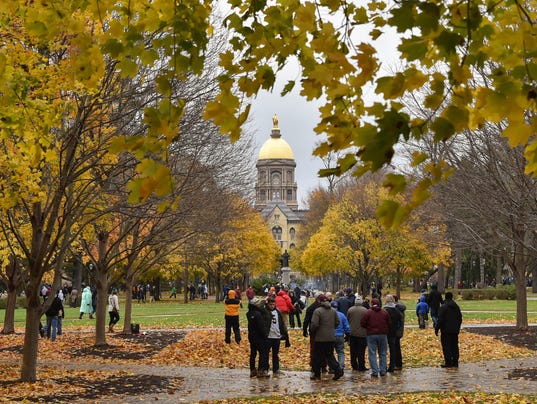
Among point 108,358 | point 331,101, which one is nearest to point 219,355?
point 108,358

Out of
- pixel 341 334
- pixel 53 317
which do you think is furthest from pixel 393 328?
pixel 53 317

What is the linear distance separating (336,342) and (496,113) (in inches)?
511

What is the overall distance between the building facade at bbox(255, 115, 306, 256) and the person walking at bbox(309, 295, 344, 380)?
152 meters

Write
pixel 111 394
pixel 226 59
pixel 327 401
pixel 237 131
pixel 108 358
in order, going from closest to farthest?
pixel 237 131
pixel 226 59
pixel 327 401
pixel 111 394
pixel 108 358

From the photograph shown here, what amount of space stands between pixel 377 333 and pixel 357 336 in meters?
0.73

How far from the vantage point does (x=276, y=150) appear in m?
177

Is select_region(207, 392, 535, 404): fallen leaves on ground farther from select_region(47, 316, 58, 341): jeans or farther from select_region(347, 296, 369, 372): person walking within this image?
select_region(47, 316, 58, 341): jeans

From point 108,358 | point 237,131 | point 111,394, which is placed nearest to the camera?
point 237,131

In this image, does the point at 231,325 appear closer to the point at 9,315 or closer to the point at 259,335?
the point at 259,335

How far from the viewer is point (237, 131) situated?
4609 mm

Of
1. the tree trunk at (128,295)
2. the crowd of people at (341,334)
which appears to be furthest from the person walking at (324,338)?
the tree trunk at (128,295)

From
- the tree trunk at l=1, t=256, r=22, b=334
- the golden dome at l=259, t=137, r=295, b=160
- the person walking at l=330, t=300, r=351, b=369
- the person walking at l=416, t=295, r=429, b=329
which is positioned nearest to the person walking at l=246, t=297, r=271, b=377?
the person walking at l=330, t=300, r=351, b=369

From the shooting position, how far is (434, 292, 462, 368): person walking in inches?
659

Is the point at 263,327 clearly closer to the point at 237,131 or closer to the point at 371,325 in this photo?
the point at 371,325
